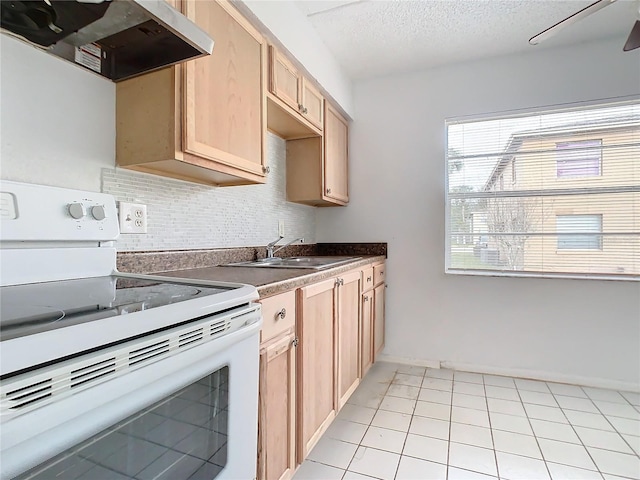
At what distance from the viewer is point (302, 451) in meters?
1.37

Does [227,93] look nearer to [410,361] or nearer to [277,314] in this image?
[277,314]

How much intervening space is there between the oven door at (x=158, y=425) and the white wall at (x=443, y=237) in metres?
2.08

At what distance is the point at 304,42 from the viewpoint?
6.70ft

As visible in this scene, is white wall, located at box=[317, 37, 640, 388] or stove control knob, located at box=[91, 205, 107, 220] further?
white wall, located at box=[317, 37, 640, 388]

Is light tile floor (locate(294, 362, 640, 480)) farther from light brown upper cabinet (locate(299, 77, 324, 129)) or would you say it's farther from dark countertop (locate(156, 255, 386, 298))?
light brown upper cabinet (locate(299, 77, 324, 129))

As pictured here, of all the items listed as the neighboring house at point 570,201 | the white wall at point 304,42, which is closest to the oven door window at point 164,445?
the white wall at point 304,42

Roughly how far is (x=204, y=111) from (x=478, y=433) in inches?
79.0

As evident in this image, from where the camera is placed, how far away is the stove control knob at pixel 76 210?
3.43 ft

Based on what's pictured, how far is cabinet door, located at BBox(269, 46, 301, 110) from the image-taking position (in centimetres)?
174

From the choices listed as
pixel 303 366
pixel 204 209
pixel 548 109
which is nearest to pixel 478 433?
pixel 303 366

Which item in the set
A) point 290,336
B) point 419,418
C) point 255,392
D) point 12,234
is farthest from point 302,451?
point 12,234

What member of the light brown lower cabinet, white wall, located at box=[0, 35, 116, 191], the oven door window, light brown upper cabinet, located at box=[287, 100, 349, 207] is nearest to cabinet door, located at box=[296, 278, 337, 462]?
the light brown lower cabinet

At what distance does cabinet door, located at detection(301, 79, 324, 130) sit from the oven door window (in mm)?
1728

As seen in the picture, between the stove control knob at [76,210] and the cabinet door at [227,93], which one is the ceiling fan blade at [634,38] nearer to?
the cabinet door at [227,93]
